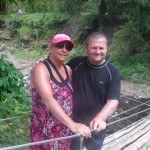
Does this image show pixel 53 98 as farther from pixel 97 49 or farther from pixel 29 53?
pixel 29 53

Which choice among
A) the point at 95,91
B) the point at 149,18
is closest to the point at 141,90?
the point at 149,18

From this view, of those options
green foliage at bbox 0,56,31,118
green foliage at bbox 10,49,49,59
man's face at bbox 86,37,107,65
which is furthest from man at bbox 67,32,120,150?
green foliage at bbox 10,49,49,59

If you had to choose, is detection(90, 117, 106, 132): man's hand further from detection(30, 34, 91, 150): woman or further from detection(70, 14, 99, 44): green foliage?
detection(70, 14, 99, 44): green foliage

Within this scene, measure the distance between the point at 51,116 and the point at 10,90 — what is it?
2148mm

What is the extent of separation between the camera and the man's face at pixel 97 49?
149 cm

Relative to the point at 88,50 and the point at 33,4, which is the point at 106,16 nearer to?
the point at 33,4

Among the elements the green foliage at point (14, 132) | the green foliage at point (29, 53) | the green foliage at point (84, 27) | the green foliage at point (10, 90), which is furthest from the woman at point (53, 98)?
the green foliage at point (84, 27)

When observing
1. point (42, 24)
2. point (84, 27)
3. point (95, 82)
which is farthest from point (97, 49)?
point (42, 24)

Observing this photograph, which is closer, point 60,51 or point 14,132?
point 60,51

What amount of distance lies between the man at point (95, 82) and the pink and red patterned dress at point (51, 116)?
0.11 meters

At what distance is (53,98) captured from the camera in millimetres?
1335

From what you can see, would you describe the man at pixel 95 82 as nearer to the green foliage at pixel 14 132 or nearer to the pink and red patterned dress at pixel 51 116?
the pink and red patterned dress at pixel 51 116

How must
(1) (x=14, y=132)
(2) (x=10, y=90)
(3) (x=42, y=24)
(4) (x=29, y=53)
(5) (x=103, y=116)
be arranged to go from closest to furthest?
(5) (x=103, y=116)
(1) (x=14, y=132)
(2) (x=10, y=90)
(4) (x=29, y=53)
(3) (x=42, y=24)

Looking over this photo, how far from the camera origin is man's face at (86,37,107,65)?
149cm
